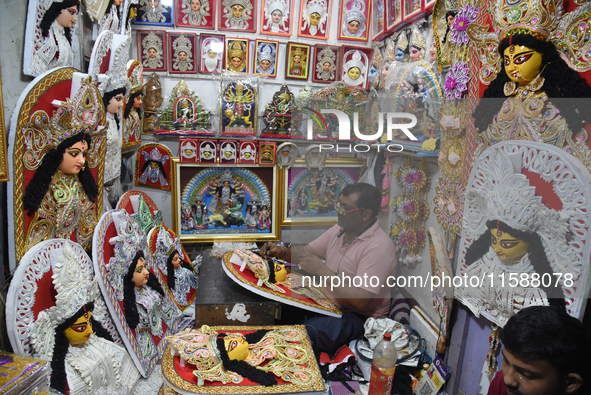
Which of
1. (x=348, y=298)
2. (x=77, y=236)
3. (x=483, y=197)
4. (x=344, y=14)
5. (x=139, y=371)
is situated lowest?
(x=139, y=371)

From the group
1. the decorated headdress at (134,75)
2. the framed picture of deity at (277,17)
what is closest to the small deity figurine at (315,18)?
the framed picture of deity at (277,17)

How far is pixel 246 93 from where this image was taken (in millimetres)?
4137

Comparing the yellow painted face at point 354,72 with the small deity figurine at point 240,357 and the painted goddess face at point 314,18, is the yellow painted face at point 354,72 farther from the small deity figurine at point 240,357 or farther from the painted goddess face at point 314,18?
the small deity figurine at point 240,357

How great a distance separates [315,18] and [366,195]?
3.10 m

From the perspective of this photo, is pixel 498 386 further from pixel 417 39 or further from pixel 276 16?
pixel 276 16

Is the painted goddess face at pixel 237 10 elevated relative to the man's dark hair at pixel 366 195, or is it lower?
elevated

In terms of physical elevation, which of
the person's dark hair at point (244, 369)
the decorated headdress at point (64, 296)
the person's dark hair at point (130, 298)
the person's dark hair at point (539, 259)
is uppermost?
the person's dark hair at point (539, 259)

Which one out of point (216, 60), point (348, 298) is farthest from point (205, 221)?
point (348, 298)

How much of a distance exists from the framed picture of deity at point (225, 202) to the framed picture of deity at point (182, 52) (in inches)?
44.0

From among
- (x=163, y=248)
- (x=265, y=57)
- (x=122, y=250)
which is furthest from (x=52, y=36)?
(x=265, y=57)

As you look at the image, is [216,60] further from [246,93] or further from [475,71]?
[475,71]

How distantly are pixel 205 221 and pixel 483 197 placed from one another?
126 inches

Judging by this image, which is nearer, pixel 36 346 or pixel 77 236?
pixel 36 346

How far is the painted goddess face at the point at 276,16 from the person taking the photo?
4168 mm
